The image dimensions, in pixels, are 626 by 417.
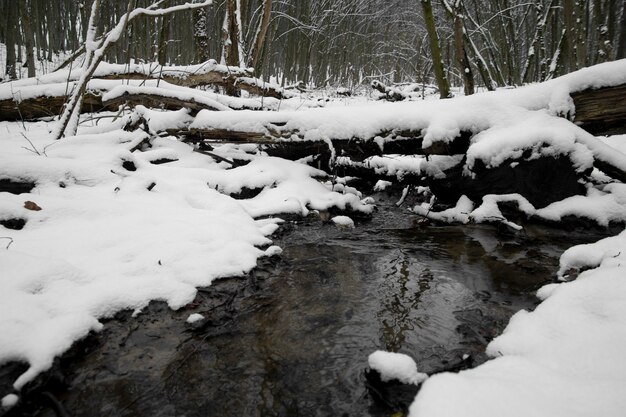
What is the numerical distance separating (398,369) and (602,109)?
146 inches

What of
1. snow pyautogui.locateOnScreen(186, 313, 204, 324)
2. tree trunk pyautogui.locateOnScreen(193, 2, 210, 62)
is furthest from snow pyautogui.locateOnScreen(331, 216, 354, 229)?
tree trunk pyautogui.locateOnScreen(193, 2, 210, 62)

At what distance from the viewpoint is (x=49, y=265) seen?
78.4 inches

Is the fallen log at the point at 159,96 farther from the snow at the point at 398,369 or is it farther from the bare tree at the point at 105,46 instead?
the snow at the point at 398,369

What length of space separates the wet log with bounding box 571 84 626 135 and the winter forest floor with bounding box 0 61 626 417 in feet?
0.38

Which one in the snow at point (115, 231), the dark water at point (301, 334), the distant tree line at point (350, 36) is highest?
the distant tree line at point (350, 36)

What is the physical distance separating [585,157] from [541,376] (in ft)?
9.75

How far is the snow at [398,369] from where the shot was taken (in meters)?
1.54

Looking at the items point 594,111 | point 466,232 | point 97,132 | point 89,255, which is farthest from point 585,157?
point 97,132

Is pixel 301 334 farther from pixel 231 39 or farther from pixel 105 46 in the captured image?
pixel 231 39

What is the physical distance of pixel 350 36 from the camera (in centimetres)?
1920

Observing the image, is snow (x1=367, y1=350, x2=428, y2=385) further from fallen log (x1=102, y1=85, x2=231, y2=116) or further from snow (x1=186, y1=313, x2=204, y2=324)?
fallen log (x1=102, y1=85, x2=231, y2=116)

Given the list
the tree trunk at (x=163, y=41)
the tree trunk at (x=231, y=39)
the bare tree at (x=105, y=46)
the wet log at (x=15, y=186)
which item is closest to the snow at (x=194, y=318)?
the wet log at (x=15, y=186)

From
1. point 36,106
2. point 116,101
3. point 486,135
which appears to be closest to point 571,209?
point 486,135

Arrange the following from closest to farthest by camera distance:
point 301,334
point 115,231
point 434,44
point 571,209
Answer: point 301,334
point 115,231
point 571,209
point 434,44
